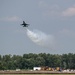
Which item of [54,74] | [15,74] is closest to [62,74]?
[54,74]

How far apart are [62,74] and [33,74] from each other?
338 inches

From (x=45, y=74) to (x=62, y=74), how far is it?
499 centimetres

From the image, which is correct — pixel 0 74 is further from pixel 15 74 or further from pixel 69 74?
pixel 69 74

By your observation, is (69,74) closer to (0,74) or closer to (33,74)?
(33,74)

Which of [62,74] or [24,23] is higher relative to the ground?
[24,23]

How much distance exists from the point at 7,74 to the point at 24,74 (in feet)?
16.1

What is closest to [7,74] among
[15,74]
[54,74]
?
[15,74]

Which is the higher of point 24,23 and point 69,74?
point 24,23

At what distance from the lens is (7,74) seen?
157375 millimetres

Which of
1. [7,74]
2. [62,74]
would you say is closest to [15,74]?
[7,74]

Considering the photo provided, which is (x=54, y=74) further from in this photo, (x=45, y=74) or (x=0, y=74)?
(x=0, y=74)

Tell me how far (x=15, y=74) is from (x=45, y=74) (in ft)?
30.0

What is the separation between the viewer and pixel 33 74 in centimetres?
15950

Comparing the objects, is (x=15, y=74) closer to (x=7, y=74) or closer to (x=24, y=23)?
(x=7, y=74)
